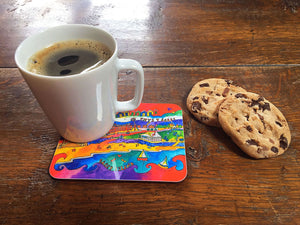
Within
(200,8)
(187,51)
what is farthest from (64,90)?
(200,8)

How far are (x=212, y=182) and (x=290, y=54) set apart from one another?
630 millimetres

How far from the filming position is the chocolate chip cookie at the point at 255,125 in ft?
1.98

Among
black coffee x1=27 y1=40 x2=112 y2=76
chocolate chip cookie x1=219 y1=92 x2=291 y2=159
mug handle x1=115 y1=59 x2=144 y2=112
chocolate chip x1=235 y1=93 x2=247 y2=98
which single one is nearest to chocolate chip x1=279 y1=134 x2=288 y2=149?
chocolate chip cookie x1=219 y1=92 x2=291 y2=159

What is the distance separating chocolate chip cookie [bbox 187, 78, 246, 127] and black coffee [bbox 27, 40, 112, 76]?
0.27 meters

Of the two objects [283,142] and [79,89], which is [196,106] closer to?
[283,142]

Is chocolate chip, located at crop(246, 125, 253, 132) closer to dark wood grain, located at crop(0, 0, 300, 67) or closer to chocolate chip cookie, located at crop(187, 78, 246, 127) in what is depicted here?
chocolate chip cookie, located at crop(187, 78, 246, 127)

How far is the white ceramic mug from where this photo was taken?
0.49 meters

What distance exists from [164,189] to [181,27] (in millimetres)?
758

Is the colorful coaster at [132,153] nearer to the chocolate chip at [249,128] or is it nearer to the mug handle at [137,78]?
the mug handle at [137,78]

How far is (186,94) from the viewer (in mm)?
786

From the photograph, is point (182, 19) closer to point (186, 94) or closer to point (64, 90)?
point (186, 94)

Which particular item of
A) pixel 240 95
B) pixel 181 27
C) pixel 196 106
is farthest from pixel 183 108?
pixel 181 27

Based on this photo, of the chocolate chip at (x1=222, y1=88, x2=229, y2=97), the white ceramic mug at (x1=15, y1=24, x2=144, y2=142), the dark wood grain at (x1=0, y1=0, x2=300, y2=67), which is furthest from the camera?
the dark wood grain at (x1=0, y1=0, x2=300, y2=67)

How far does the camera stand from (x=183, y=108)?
74 cm
